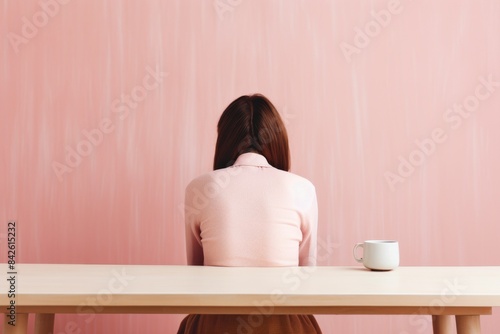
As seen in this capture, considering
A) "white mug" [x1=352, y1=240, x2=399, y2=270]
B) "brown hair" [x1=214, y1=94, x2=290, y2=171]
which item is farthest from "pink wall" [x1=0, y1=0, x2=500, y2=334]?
"white mug" [x1=352, y1=240, x2=399, y2=270]

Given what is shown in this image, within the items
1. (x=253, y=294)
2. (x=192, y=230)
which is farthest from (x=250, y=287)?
(x=192, y=230)

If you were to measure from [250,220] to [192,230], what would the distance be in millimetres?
167

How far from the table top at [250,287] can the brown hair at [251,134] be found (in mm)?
318

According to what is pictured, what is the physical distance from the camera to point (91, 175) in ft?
5.90

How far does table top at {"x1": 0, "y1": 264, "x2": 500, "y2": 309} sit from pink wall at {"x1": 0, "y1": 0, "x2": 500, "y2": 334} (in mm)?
787

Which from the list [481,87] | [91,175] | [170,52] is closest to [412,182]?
[481,87]

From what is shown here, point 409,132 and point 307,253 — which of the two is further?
point 409,132

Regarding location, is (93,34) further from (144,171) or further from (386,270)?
(386,270)

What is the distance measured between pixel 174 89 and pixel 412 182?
3.11 ft

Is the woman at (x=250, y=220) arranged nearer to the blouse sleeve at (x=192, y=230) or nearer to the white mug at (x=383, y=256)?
the blouse sleeve at (x=192, y=230)

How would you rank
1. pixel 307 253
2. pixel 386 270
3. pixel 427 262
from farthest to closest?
pixel 427 262 < pixel 307 253 < pixel 386 270

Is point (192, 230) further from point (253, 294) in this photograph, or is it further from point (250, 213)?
point (253, 294)

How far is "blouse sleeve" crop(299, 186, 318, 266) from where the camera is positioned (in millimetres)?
1161

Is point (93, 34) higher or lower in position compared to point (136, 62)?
higher
